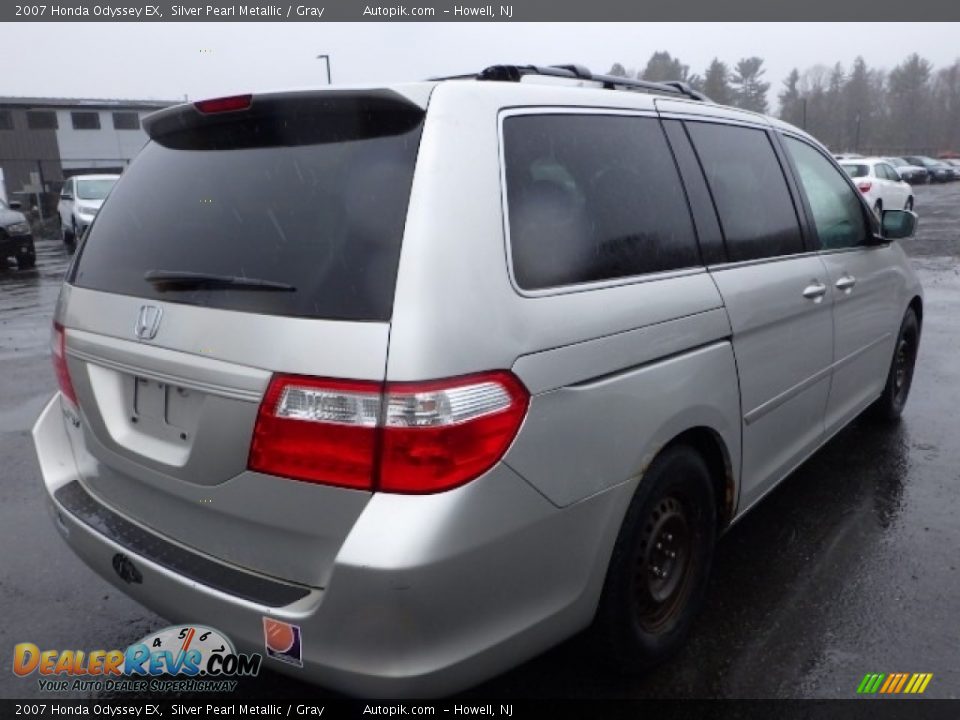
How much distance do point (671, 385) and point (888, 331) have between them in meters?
2.72

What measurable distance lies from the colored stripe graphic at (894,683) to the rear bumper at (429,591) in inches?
42.5

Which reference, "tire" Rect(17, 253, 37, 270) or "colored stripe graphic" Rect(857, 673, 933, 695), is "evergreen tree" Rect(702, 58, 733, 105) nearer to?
"tire" Rect(17, 253, 37, 270)

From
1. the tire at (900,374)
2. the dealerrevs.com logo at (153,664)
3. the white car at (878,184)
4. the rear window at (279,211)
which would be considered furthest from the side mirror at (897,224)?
the white car at (878,184)

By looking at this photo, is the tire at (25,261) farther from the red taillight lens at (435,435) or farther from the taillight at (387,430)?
the red taillight lens at (435,435)

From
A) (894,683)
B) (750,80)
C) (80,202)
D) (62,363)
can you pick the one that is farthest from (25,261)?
(750,80)

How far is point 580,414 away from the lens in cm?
200

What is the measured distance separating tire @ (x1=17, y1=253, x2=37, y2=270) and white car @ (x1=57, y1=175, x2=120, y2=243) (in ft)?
8.62

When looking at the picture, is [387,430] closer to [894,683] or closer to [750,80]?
[894,683]

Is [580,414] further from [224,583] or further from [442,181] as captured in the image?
[224,583]

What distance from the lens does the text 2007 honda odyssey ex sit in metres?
1.75

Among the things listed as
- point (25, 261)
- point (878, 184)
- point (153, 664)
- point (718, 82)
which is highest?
point (718, 82)

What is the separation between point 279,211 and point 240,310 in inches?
12.4

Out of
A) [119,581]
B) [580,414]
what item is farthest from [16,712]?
[580,414]

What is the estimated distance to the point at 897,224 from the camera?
4.32 meters
